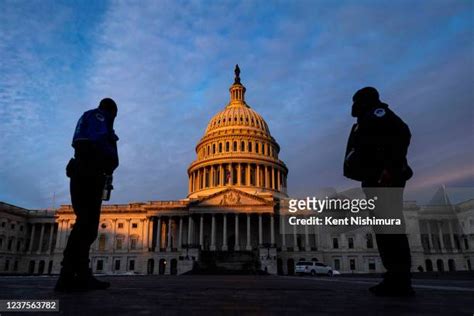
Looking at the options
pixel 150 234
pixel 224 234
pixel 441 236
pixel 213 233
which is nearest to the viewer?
pixel 224 234

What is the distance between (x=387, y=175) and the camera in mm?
6316

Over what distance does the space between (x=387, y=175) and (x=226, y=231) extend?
6386 centimetres

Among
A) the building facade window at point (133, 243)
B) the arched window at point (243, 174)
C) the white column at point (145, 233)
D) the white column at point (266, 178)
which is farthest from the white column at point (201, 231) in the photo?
the white column at point (266, 178)

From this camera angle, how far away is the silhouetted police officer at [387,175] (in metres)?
6.16

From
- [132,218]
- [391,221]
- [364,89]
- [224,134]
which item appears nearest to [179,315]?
[391,221]

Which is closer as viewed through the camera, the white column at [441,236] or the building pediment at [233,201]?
the building pediment at [233,201]

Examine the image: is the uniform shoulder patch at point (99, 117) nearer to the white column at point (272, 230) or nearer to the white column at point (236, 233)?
the white column at point (236, 233)

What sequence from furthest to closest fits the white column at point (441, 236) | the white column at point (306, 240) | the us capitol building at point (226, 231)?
the white column at point (441, 236) < the white column at point (306, 240) < the us capitol building at point (226, 231)

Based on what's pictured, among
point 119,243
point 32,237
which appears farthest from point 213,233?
point 32,237

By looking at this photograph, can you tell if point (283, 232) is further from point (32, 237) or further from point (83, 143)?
point (83, 143)

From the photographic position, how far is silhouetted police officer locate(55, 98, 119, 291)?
24.3 feet

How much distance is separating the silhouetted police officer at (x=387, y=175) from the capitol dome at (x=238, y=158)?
70191mm

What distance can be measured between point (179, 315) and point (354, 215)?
236 feet

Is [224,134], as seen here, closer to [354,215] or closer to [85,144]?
[354,215]
